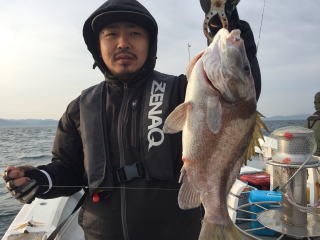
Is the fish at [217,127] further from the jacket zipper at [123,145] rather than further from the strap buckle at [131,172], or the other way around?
the jacket zipper at [123,145]

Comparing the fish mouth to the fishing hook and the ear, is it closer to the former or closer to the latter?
the ear

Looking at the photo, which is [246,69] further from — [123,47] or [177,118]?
Answer: [123,47]

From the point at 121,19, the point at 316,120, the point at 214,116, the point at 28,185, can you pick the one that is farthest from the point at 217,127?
the point at 316,120

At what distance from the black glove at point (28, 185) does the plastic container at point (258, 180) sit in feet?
14.3

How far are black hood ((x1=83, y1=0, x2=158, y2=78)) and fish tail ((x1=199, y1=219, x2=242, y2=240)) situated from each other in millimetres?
1546

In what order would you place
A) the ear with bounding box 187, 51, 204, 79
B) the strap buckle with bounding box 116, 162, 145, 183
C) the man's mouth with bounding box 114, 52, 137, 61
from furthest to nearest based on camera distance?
1. the man's mouth with bounding box 114, 52, 137, 61
2. the strap buckle with bounding box 116, 162, 145, 183
3. the ear with bounding box 187, 51, 204, 79

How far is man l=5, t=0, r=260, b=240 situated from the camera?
255 centimetres

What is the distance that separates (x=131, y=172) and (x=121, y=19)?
4.45ft

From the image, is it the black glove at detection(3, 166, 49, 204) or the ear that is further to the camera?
the black glove at detection(3, 166, 49, 204)

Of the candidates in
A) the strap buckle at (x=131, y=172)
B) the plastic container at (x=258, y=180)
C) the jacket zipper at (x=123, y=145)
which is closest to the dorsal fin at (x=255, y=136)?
the strap buckle at (x=131, y=172)

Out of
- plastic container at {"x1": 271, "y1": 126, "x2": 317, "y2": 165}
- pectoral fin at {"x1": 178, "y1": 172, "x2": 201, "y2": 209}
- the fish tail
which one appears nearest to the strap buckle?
pectoral fin at {"x1": 178, "y1": 172, "x2": 201, "y2": 209}

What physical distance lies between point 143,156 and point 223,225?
94 cm

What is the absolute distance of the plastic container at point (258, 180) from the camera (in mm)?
5880

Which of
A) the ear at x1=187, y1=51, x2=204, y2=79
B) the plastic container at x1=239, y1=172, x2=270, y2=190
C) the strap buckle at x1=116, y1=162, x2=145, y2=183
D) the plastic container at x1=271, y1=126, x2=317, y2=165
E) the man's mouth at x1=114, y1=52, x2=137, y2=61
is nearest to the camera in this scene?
the ear at x1=187, y1=51, x2=204, y2=79
